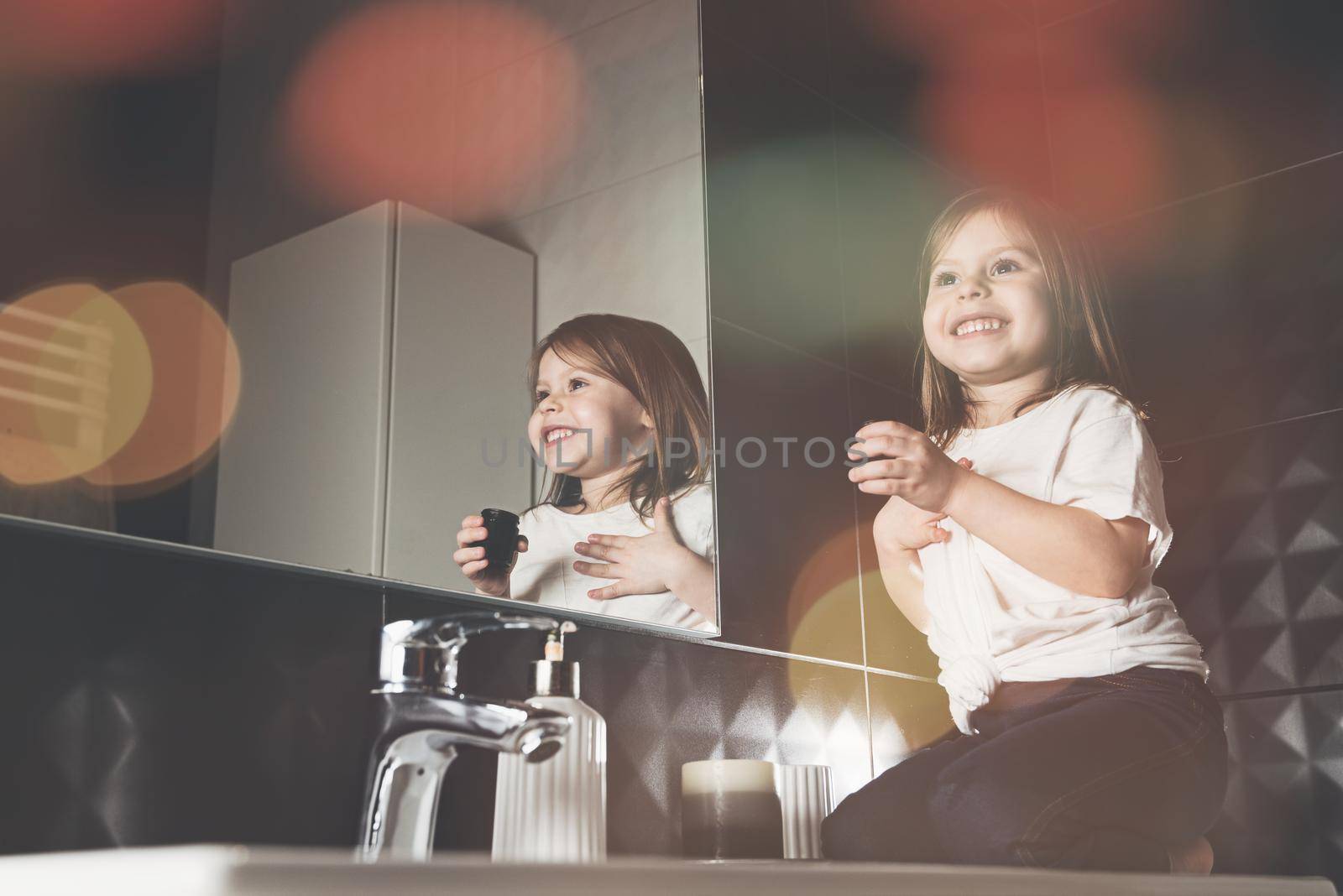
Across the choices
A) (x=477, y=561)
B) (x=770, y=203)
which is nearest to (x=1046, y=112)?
(x=770, y=203)

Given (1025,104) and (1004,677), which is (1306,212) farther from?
(1004,677)

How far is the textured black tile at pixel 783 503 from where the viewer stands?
4.41ft

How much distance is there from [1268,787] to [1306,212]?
2.47 ft

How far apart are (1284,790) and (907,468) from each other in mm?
648

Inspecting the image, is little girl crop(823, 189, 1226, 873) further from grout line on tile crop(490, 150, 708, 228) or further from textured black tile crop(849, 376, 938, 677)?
grout line on tile crop(490, 150, 708, 228)

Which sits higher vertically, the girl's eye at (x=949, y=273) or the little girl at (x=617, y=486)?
the girl's eye at (x=949, y=273)

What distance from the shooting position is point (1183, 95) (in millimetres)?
1854

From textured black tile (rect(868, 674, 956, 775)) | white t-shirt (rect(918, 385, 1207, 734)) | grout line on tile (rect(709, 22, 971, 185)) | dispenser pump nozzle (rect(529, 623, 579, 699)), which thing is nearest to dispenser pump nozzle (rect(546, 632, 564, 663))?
dispenser pump nozzle (rect(529, 623, 579, 699))

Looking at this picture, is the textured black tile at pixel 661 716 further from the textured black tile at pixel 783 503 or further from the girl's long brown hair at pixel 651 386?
the girl's long brown hair at pixel 651 386

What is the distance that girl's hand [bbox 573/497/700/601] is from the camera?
1186 millimetres

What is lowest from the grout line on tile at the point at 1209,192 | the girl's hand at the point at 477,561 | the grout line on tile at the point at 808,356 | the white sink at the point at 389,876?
the white sink at the point at 389,876

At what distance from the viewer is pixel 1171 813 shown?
59.0 inches

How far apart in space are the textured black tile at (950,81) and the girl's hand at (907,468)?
47 cm

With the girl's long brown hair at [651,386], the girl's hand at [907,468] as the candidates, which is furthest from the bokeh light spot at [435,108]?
the girl's hand at [907,468]
